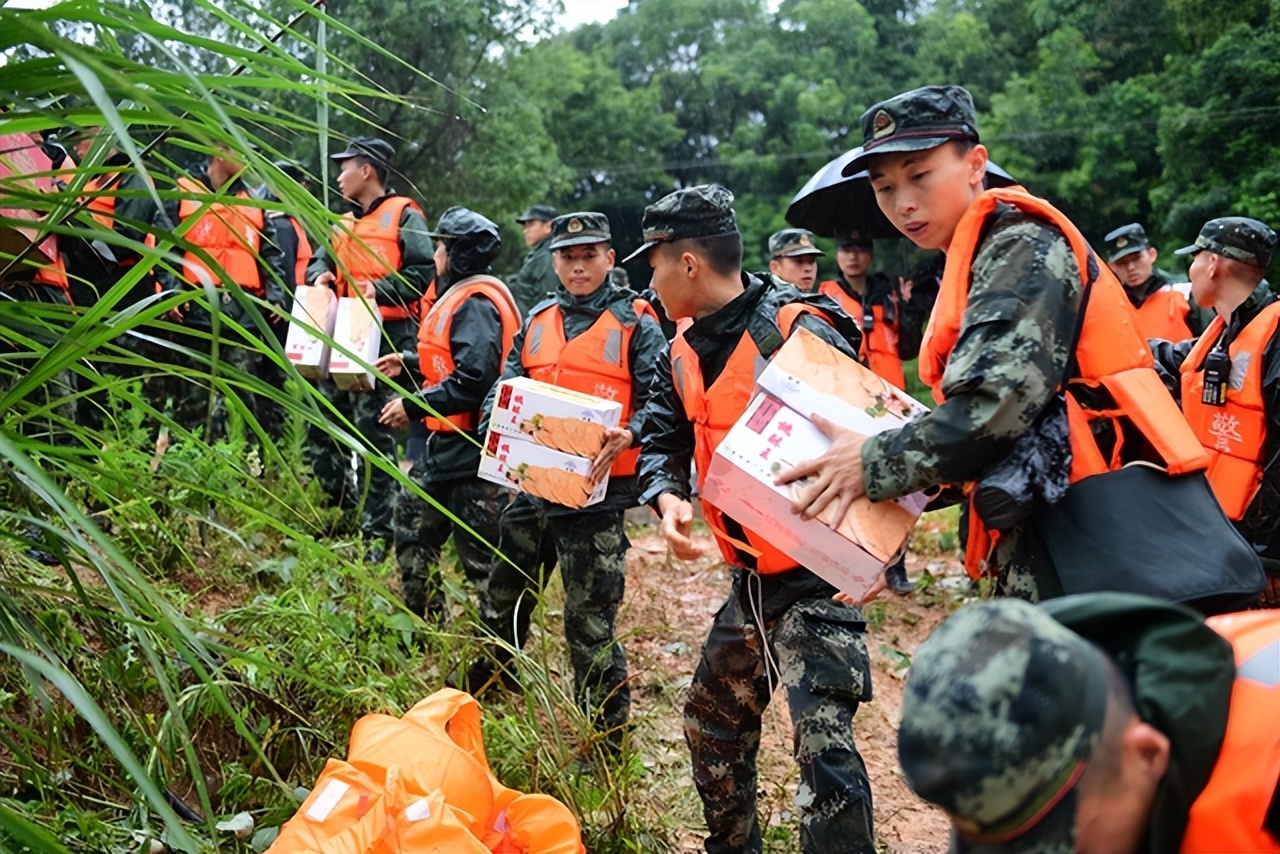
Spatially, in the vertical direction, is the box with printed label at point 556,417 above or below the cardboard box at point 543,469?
above

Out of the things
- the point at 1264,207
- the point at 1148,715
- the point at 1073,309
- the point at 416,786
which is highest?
the point at 1073,309

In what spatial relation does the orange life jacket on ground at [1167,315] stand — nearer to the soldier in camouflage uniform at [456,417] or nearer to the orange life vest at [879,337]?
the orange life vest at [879,337]

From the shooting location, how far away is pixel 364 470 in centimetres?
686

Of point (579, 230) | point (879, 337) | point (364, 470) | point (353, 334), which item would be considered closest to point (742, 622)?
point (579, 230)

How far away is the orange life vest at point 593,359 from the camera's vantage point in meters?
4.79

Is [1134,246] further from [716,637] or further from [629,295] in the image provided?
[716,637]

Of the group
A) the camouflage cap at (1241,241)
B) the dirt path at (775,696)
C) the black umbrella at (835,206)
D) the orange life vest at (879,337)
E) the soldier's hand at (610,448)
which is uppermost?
the black umbrella at (835,206)

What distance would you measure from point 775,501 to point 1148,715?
4.34 ft

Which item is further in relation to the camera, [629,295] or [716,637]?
[629,295]

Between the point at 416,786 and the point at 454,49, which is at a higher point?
the point at 454,49

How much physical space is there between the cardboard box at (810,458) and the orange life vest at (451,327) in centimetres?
273

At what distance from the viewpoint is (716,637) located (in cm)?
330

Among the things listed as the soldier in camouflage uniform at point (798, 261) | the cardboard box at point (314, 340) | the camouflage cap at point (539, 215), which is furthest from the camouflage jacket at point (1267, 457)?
the camouflage cap at point (539, 215)

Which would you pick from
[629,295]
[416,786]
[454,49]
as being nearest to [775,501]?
[416,786]
